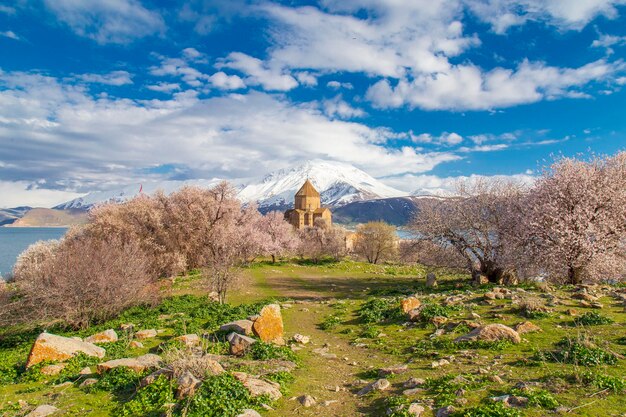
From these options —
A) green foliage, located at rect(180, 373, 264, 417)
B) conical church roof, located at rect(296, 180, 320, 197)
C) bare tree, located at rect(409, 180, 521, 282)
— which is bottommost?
green foliage, located at rect(180, 373, 264, 417)

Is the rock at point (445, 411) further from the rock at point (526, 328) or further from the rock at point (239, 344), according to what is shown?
the rock at point (239, 344)

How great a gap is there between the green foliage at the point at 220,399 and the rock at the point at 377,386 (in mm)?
2676

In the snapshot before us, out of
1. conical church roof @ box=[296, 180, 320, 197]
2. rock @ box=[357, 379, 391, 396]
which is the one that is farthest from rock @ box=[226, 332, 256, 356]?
conical church roof @ box=[296, 180, 320, 197]

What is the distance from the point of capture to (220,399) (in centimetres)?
835

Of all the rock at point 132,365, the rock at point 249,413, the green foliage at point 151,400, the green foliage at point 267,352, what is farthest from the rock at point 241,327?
the rock at point 249,413

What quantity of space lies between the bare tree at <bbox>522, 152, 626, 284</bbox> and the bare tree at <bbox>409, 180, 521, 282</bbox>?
3.17m

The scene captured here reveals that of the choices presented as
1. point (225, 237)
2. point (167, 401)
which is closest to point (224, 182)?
point (225, 237)

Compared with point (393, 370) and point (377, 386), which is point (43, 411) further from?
point (393, 370)

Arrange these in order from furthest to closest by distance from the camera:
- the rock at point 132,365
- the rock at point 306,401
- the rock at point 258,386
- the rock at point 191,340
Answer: the rock at point 191,340 < the rock at point 132,365 < the rock at point 258,386 < the rock at point 306,401

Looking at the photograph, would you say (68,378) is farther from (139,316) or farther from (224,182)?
(224,182)

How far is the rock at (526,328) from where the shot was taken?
1277 centimetres

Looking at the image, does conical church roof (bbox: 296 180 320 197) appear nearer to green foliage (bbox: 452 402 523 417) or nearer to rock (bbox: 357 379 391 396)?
rock (bbox: 357 379 391 396)

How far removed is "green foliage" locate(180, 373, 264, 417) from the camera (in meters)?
8.04

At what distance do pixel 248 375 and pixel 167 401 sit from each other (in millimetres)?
2114
